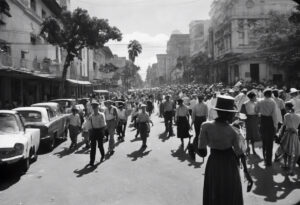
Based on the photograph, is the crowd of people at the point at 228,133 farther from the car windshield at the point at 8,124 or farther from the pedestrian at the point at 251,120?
the car windshield at the point at 8,124

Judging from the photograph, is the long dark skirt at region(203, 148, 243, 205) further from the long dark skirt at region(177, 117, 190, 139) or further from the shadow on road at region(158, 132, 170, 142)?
the shadow on road at region(158, 132, 170, 142)

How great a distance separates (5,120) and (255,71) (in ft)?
150

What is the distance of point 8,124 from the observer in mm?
9031

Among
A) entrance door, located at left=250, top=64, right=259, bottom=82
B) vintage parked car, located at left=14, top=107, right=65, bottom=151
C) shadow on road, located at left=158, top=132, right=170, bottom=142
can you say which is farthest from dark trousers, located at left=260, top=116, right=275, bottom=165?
entrance door, located at left=250, top=64, right=259, bottom=82

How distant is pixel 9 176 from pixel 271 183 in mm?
5919

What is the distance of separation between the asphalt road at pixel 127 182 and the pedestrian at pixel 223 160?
188 centimetres

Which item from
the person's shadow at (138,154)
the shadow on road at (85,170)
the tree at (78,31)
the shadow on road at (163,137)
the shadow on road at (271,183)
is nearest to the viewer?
the shadow on road at (271,183)

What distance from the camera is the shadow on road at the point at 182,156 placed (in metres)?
9.01

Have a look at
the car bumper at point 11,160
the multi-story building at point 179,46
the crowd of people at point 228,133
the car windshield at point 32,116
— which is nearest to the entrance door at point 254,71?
the crowd of people at point 228,133

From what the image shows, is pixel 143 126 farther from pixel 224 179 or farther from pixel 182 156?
pixel 224 179

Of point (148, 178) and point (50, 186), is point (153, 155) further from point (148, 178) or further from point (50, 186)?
point (50, 186)

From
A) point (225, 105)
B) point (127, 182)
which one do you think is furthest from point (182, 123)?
point (225, 105)

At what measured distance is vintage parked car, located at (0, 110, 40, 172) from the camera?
7848 mm

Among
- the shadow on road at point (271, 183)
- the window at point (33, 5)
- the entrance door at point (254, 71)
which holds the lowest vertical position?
the shadow on road at point (271, 183)
